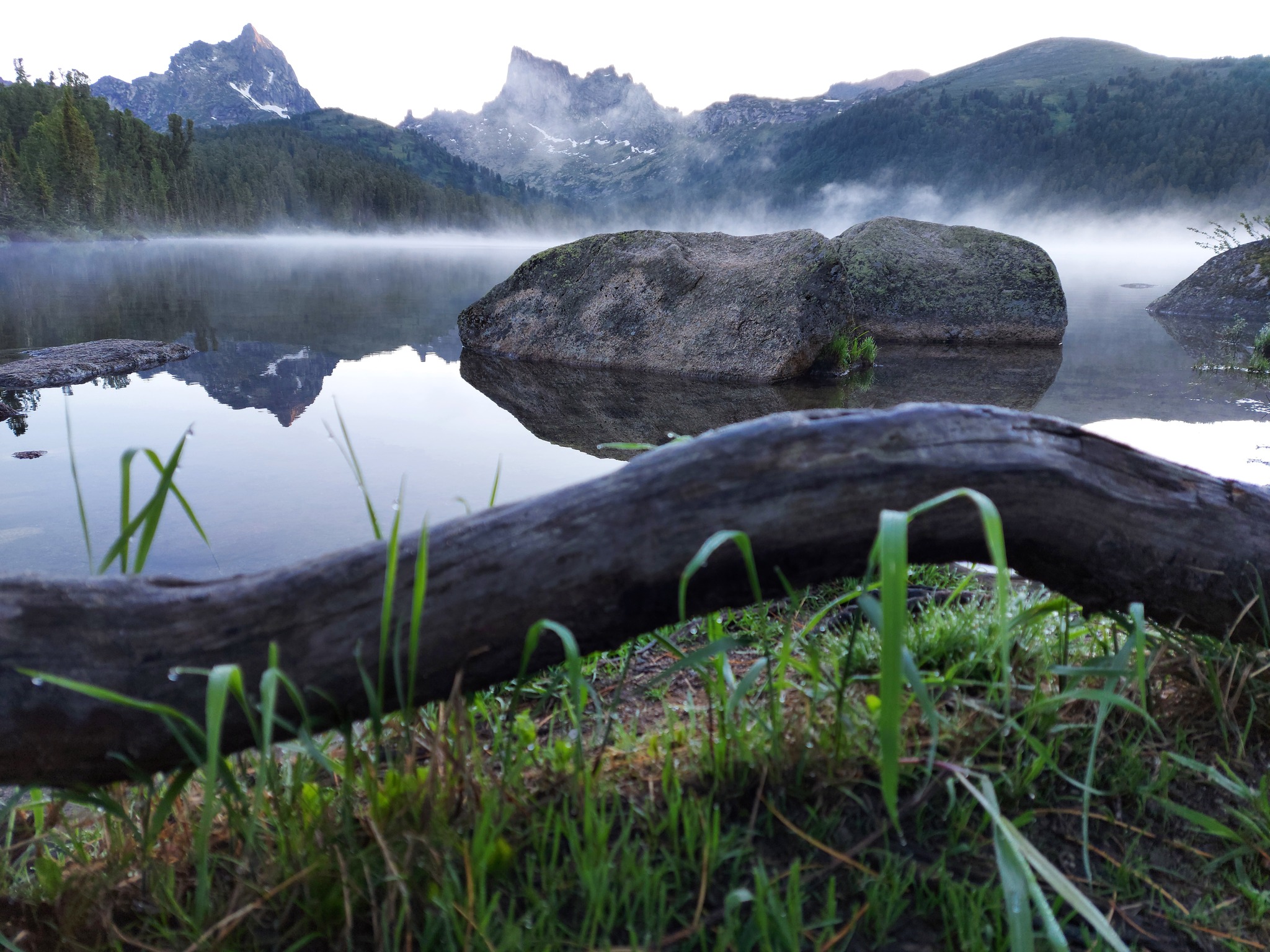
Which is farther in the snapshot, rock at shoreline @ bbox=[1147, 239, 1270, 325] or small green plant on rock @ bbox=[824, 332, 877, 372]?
rock at shoreline @ bbox=[1147, 239, 1270, 325]

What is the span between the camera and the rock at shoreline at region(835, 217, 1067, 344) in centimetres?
955

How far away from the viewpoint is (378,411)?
5719mm

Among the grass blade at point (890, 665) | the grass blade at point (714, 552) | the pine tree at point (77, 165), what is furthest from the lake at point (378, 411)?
the pine tree at point (77, 165)

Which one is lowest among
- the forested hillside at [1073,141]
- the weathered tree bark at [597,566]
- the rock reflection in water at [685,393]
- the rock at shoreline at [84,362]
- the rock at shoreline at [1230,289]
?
the rock reflection in water at [685,393]

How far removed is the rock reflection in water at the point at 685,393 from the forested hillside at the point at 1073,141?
91508mm

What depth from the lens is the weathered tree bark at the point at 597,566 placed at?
1220 millimetres

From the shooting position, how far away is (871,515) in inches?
54.8

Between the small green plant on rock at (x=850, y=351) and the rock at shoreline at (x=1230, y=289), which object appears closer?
the small green plant on rock at (x=850, y=351)

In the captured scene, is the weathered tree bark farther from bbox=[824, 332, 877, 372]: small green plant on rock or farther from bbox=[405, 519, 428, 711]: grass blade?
bbox=[824, 332, 877, 372]: small green plant on rock

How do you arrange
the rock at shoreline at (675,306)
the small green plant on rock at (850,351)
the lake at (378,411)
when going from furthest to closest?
the small green plant on rock at (850,351), the rock at shoreline at (675,306), the lake at (378,411)

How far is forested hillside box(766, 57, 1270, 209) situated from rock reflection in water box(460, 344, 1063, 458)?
300 ft

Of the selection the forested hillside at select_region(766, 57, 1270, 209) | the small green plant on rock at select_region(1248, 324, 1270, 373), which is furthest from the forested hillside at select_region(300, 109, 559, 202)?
the small green plant on rock at select_region(1248, 324, 1270, 373)

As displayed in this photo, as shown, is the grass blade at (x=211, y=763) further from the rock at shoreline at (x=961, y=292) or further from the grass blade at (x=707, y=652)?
the rock at shoreline at (x=961, y=292)

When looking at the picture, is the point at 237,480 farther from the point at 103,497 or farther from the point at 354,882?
the point at 354,882
